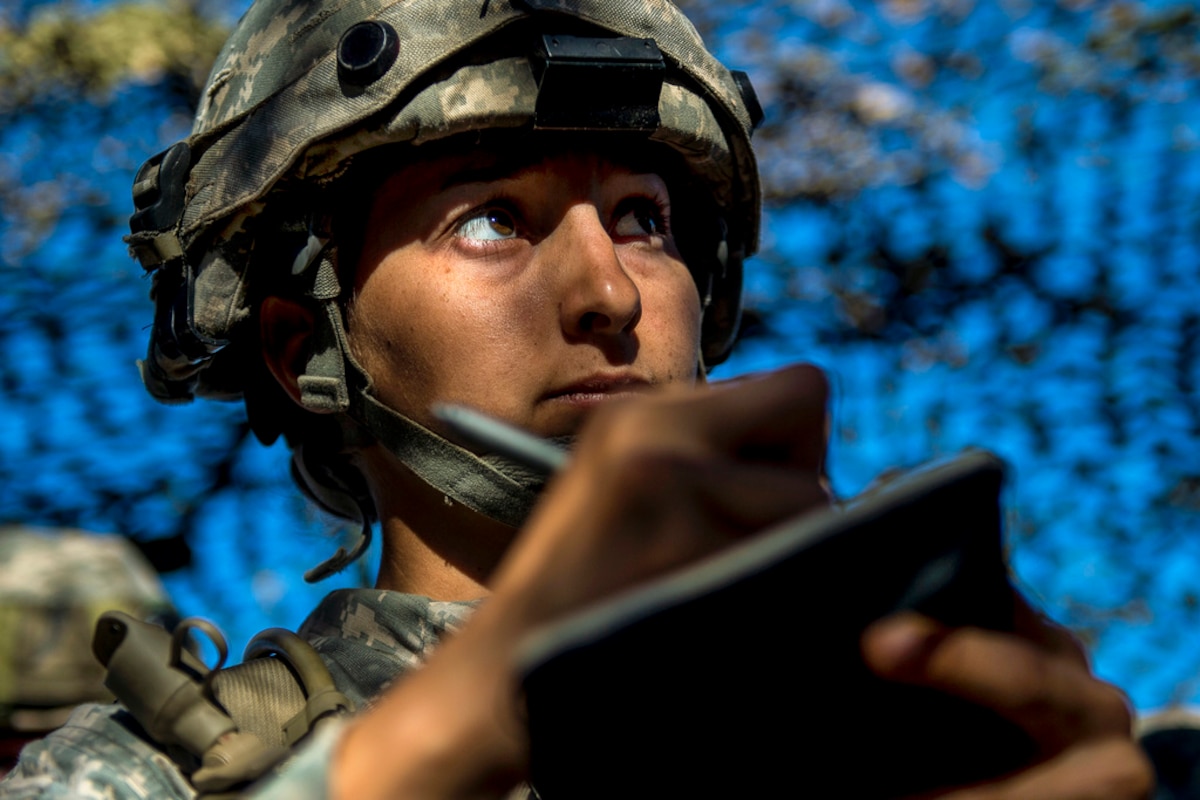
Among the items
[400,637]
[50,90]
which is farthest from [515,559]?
[50,90]

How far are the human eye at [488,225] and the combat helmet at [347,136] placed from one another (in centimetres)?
15

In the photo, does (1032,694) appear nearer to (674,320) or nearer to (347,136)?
(674,320)

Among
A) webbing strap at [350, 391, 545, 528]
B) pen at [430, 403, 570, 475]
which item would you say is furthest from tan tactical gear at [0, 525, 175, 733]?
pen at [430, 403, 570, 475]

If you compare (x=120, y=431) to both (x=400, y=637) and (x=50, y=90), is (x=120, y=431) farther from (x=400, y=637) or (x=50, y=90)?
(x=400, y=637)

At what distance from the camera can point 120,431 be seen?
5.86m

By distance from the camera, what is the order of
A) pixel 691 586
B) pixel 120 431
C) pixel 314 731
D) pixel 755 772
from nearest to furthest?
1. pixel 691 586
2. pixel 755 772
3. pixel 314 731
4. pixel 120 431

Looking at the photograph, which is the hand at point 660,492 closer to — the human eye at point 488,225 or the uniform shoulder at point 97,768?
the uniform shoulder at point 97,768

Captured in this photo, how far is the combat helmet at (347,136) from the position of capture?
2.31 metres

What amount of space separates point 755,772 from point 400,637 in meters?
1.21

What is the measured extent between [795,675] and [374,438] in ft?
4.96

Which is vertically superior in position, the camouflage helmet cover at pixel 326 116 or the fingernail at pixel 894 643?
the camouflage helmet cover at pixel 326 116

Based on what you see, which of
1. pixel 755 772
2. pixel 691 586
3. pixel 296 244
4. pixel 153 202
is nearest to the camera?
pixel 691 586

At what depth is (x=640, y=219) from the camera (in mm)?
2465

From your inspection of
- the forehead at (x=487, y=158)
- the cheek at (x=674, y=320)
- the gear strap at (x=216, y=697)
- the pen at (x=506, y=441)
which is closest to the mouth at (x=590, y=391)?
the cheek at (x=674, y=320)
